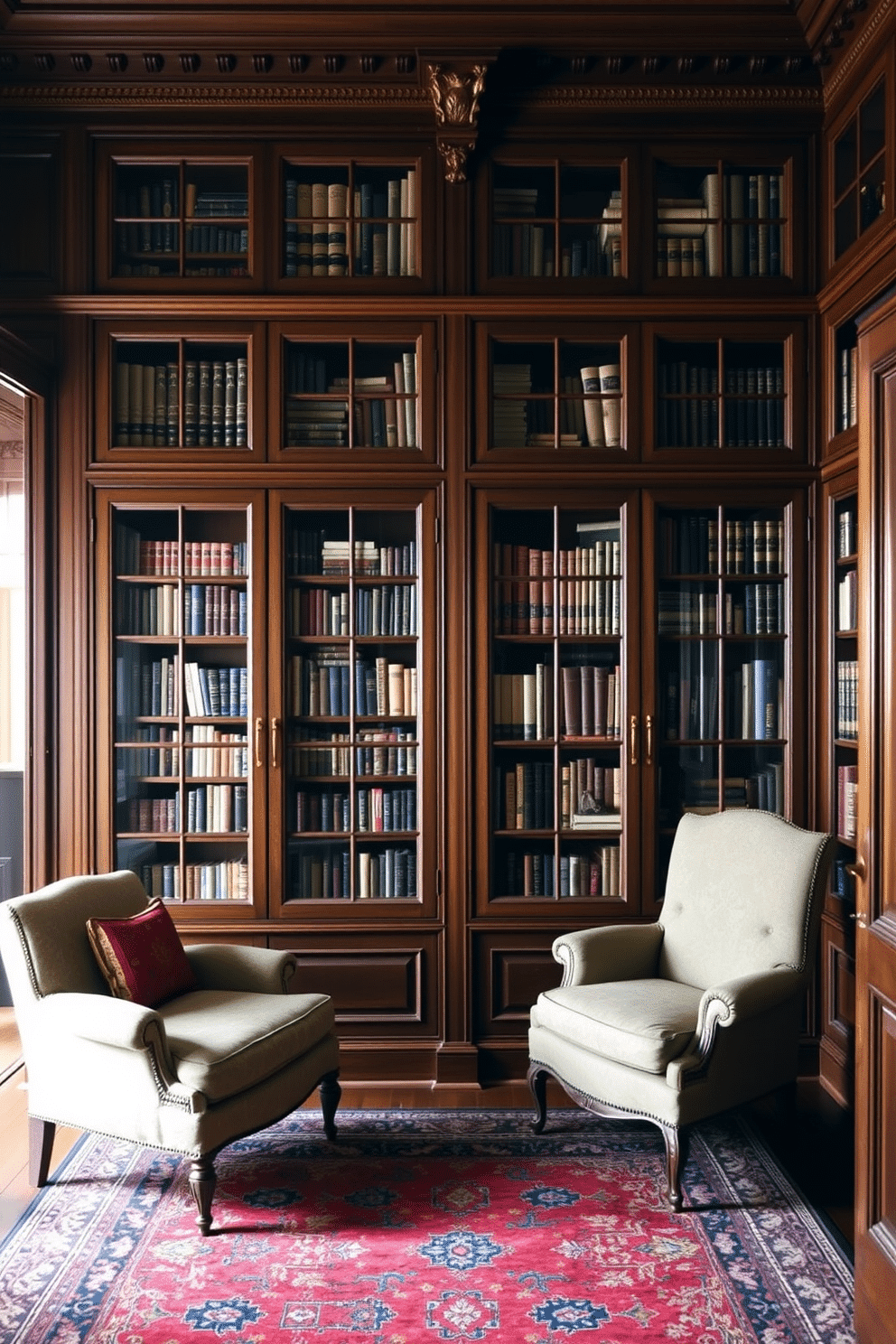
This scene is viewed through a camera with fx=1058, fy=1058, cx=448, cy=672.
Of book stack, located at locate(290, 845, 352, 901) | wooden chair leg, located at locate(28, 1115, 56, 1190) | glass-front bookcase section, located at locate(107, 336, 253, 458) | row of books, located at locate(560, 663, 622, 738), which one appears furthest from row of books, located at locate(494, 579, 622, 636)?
wooden chair leg, located at locate(28, 1115, 56, 1190)

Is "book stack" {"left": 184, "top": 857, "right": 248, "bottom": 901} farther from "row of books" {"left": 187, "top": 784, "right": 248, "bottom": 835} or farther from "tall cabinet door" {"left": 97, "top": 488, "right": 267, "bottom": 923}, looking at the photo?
"row of books" {"left": 187, "top": 784, "right": 248, "bottom": 835}

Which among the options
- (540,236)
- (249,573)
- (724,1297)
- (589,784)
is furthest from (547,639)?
(724,1297)

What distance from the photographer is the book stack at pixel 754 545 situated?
4055 millimetres

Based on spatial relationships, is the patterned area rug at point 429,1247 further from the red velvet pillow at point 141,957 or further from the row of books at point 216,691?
the row of books at point 216,691

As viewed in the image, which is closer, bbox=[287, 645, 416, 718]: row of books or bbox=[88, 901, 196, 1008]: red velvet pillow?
bbox=[88, 901, 196, 1008]: red velvet pillow

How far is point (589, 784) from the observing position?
4.05 m

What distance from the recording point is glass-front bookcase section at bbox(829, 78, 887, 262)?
11.4 ft

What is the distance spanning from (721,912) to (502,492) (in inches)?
67.3

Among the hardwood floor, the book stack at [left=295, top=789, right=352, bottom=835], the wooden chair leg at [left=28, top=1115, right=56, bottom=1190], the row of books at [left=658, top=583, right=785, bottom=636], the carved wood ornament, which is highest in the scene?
the carved wood ornament

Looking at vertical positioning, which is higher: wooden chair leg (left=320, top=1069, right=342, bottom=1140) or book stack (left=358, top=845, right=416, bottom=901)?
book stack (left=358, top=845, right=416, bottom=901)

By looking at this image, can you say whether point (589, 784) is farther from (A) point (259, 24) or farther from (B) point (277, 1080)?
(A) point (259, 24)

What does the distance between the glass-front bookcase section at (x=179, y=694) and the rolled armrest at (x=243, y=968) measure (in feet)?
1.50

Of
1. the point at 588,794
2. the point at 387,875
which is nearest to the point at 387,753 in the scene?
the point at 387,875

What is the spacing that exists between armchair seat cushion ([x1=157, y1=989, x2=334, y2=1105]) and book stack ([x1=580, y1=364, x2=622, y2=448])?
2.27 meters
